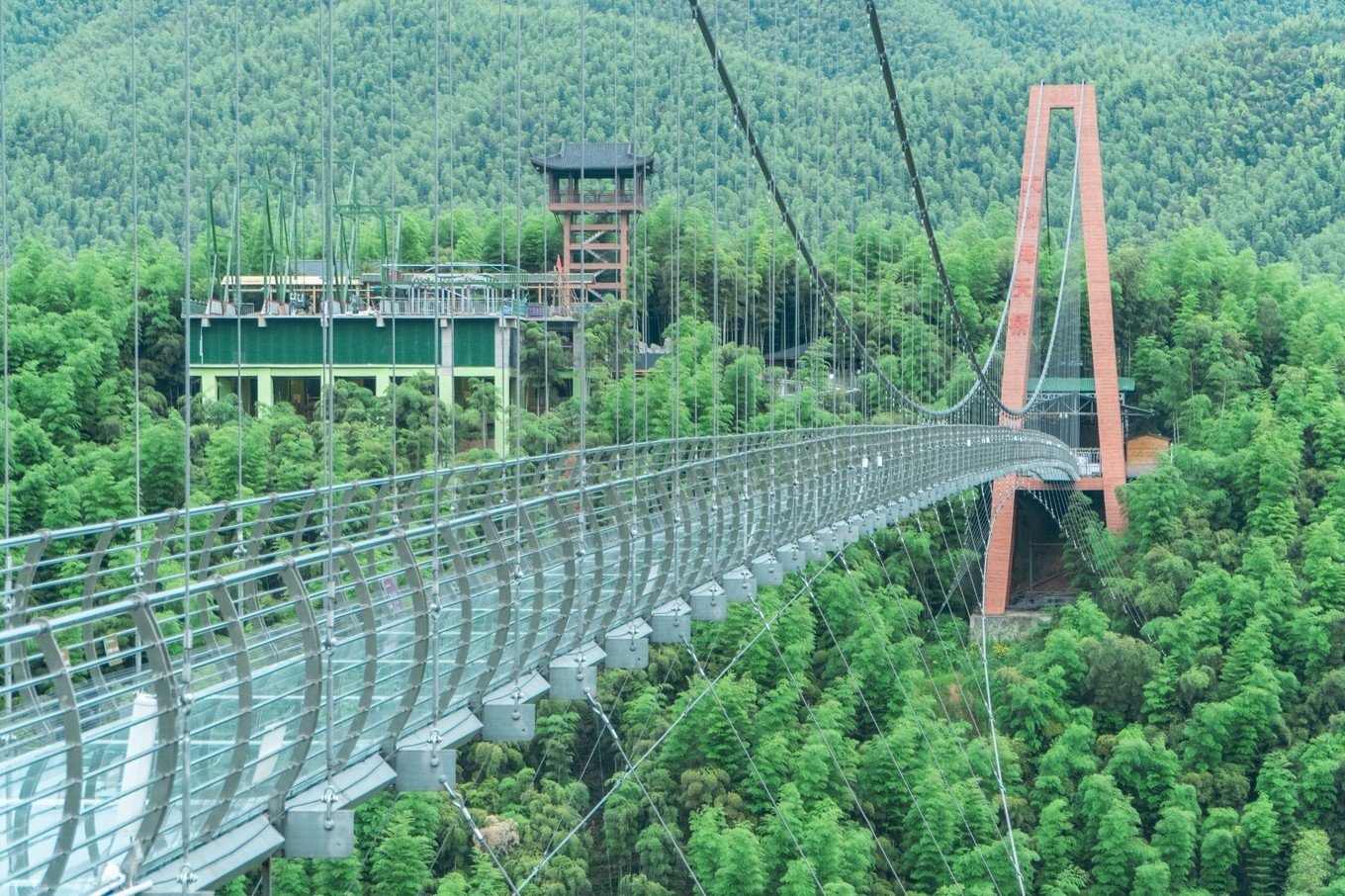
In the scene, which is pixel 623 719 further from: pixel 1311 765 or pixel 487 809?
pixel 1311 765

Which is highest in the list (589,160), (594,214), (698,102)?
(698,102)

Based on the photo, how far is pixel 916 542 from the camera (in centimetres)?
2489

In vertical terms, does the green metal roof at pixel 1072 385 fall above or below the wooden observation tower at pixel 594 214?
below

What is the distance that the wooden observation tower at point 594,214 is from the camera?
1073 inches

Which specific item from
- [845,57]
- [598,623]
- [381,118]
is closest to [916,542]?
[381,118]

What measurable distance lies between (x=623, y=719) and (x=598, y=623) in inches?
451

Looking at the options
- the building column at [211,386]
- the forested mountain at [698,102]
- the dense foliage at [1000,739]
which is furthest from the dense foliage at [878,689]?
the forested mountain at [698,102]

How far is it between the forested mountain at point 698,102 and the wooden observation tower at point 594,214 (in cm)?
73

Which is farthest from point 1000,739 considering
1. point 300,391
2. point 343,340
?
point 300,391

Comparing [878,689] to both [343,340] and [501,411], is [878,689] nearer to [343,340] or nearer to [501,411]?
[501,411]

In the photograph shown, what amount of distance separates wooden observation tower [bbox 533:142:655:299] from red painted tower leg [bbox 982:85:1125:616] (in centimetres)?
584

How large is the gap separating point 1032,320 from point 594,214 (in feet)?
22.2

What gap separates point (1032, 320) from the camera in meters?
29.7

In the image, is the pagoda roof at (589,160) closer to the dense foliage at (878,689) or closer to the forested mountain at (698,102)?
the forested mountain at (698,102)
